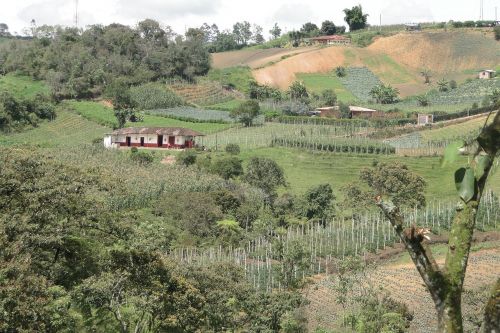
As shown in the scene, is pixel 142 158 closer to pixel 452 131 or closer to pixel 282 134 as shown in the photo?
pixel 282 134

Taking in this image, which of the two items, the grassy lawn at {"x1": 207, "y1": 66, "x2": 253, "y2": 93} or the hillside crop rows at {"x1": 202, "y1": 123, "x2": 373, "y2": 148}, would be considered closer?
the hillside crop rows at {"x1": 202, "y1": 123, "x2": 373, "y2": 148}

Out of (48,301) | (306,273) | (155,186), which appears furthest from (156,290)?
(155,186)

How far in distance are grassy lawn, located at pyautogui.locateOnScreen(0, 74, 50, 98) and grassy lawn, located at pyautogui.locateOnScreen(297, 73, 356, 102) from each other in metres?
31.0

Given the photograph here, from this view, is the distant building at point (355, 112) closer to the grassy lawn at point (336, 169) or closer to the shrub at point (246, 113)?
the shrub at point (246, 113)

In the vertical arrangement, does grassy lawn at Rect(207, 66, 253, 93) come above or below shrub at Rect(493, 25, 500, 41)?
below

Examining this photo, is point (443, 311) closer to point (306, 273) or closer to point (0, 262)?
point (0, 262)

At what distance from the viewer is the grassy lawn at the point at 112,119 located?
6531 centimetres

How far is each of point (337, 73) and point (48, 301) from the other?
86.9 m

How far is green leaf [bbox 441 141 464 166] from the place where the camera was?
3201mm

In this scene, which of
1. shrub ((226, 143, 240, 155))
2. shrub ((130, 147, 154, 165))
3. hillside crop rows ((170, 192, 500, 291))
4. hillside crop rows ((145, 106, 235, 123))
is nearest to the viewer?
hillside crop rows ((170, 192, 500, 291))

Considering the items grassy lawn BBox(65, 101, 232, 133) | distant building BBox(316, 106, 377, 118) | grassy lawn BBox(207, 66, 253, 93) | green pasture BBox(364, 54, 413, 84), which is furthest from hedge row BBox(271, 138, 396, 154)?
green pasture BBox(364, 54, 413, 84)

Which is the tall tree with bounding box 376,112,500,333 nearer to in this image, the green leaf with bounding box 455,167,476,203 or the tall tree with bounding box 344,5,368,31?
the green leaf with bounding box 455,167,476,203

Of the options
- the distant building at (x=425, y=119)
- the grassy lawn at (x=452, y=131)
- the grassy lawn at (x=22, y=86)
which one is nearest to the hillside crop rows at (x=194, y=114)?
the grassy lawn at (x=22, y=86)

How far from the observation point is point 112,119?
223 feet
